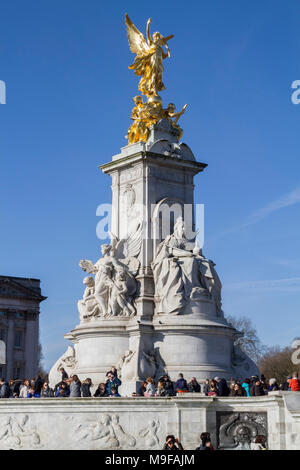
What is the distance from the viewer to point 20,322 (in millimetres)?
95000

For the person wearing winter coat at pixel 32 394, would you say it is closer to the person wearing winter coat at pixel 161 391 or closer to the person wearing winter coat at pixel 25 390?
the person wearing winter coat at pixel 25 390


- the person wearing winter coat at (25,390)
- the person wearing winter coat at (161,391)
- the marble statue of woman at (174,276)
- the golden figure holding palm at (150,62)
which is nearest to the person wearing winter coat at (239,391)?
the person wearing winter coat at (161,391)

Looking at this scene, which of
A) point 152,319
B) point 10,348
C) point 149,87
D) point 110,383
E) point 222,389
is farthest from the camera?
point 10,348

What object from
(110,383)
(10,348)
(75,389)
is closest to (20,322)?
(10,348)

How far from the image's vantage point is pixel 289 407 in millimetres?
24797

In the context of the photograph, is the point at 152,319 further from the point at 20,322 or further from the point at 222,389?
the point at 20,322

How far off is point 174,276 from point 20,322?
61.8 meters

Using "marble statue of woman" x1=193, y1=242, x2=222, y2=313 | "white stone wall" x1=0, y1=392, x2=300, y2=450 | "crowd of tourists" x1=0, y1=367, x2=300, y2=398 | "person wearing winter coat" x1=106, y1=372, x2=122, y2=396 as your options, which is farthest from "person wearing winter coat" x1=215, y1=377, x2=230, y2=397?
"marble statue of woman" x1=193, y1=242, x2=222, y2=313

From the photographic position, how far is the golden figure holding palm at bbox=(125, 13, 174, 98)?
39344 millimetres

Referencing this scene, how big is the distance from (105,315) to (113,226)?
4478 mm

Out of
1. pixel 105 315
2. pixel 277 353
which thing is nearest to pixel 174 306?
pixel 105 315

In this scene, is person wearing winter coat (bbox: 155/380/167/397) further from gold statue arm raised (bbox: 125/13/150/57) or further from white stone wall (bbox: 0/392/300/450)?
gold statue arm raised (bbox: 125/13/150/57)

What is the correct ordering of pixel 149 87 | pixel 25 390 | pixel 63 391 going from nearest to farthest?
pixel 63 391 → pixel 25 390 → pixel 149 87

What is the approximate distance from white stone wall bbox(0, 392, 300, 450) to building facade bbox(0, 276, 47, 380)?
62.6 m
